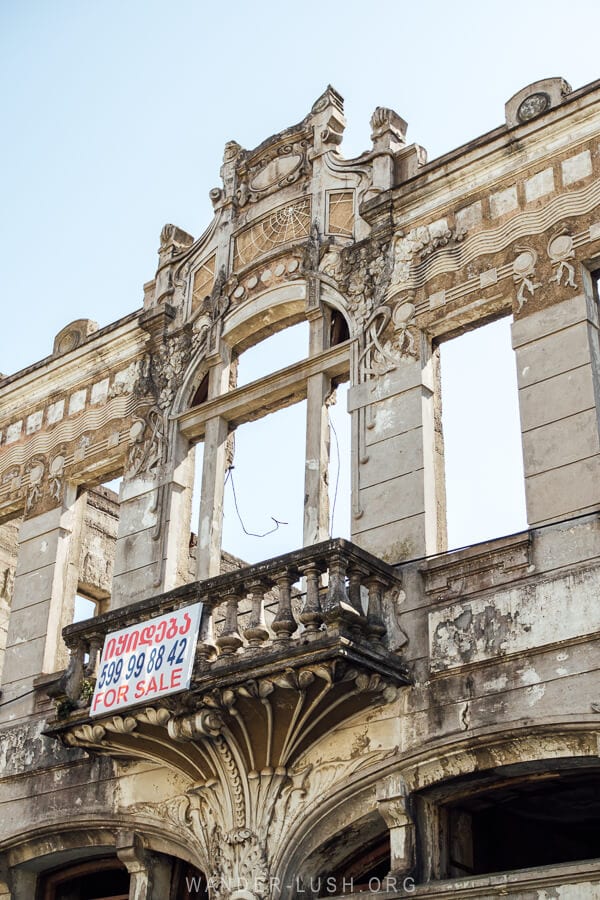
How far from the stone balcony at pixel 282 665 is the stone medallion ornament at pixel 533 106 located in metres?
4.90

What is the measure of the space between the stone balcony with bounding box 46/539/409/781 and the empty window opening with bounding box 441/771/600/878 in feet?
4.29

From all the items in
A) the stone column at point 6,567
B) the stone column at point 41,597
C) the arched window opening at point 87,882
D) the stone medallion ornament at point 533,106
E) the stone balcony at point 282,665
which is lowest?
the arched window opening at point 87,882

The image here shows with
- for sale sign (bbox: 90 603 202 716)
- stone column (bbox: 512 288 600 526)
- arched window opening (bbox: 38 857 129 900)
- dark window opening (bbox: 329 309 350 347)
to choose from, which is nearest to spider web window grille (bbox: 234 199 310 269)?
dark window opening (bbox: 329 309 350 347)

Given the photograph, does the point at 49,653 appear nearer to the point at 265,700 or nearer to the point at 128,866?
the point at 128,866

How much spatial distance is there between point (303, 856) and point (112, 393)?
21.9 feet

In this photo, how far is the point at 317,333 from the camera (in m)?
13.7

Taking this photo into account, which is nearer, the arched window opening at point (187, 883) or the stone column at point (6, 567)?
the arched window opening at point (187, 883)

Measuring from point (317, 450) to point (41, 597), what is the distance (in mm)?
4080

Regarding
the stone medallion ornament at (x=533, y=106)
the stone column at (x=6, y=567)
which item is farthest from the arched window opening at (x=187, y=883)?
the stone medallion ornament at (x=533, y=106)

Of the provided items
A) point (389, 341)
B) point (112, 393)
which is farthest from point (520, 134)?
point (112, 393)

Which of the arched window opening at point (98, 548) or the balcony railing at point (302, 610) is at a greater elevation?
the arched window opening at point (98, 548)

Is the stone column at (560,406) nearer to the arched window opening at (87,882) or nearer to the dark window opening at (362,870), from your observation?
the dark window opening at (362,870)

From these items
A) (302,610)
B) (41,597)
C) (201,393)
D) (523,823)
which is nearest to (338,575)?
(302,610)

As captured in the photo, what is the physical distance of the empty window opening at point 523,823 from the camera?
10781 millimetres
